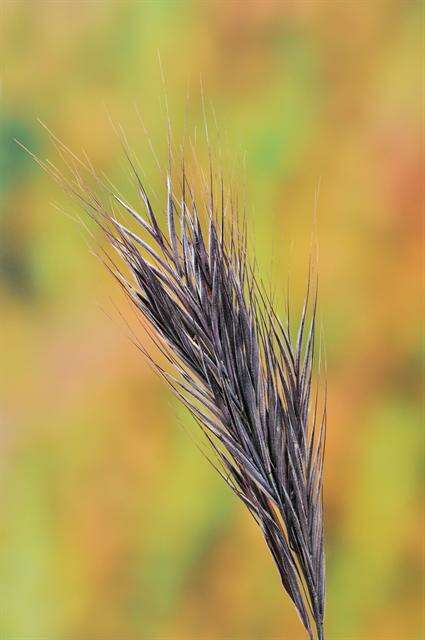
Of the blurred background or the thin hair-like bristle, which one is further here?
the blurred background

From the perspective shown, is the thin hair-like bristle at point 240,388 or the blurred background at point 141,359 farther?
the blurred background at point 141,359

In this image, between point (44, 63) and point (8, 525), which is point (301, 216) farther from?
point (8, 525)

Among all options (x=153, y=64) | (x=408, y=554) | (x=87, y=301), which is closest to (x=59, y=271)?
(x=87, y=301)

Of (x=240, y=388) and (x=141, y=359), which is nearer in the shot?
(x=240, y=388)

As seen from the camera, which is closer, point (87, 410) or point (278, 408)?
point (278, 408)

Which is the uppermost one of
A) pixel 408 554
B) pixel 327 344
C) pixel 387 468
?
pixel 327 344

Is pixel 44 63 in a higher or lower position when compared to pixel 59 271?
higher
